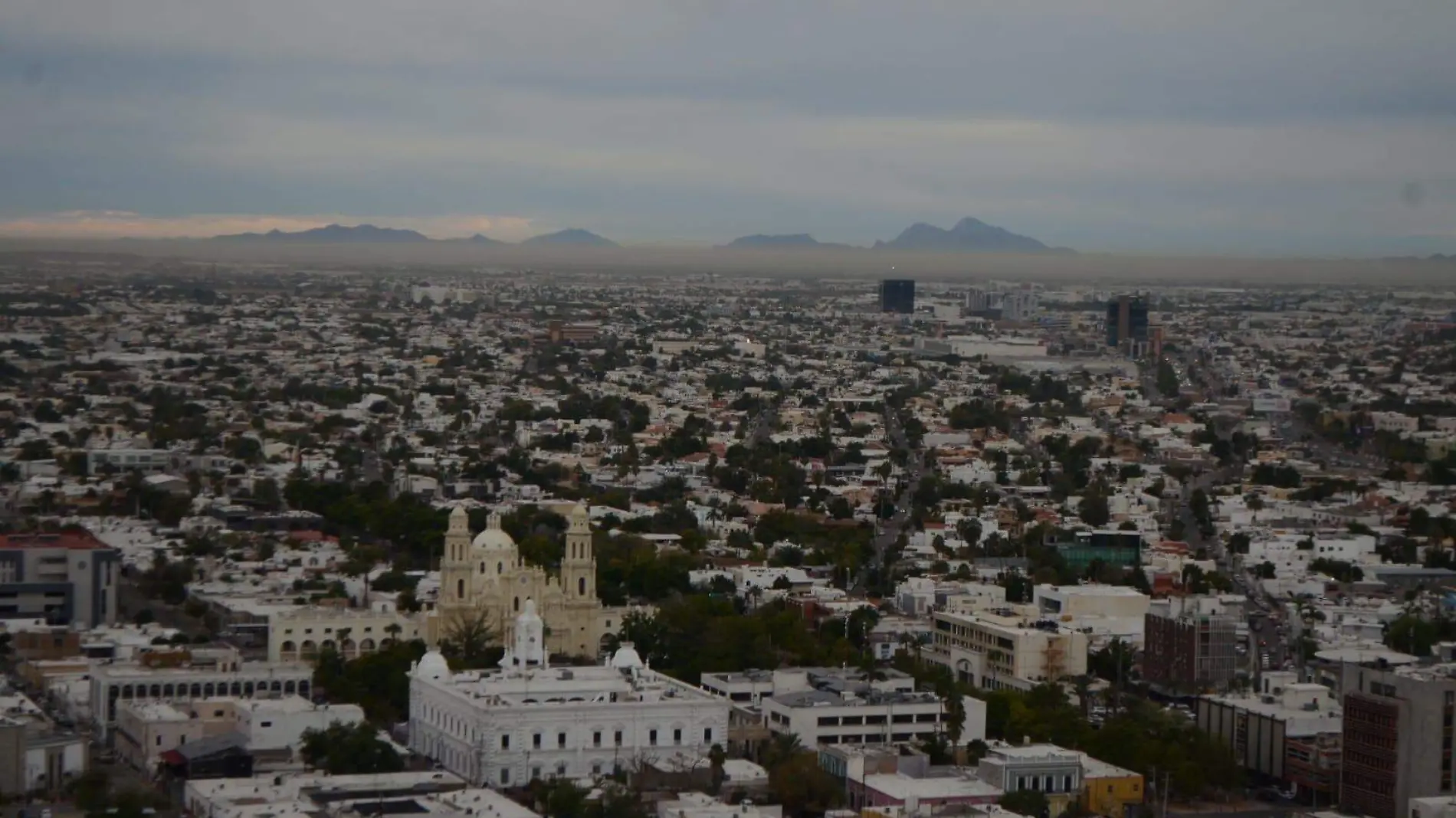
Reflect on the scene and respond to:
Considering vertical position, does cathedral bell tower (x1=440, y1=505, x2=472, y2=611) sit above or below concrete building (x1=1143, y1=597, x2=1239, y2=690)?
above

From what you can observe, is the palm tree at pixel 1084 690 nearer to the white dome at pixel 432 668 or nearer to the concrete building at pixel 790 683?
the concrete building at pixel 790 683

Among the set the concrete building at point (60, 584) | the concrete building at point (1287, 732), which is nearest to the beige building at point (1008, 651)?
the concrete building at point (1287, 732)

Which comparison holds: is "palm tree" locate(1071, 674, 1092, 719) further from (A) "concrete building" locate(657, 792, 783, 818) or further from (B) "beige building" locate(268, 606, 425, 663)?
(B) "beige building" locate(268, 606, 425, 663)

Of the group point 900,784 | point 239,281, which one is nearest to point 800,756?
point 900,784

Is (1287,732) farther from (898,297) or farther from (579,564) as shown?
(898,297)

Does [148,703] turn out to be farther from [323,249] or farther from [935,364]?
[323,249]

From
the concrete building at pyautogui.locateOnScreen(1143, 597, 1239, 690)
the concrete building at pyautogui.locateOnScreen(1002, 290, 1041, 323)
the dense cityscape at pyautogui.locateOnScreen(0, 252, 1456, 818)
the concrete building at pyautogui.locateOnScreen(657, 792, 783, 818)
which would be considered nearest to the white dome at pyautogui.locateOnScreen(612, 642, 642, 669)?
the dense cityscape at pyautogui.locateOnScreen(0, 252, 1456, 818)
